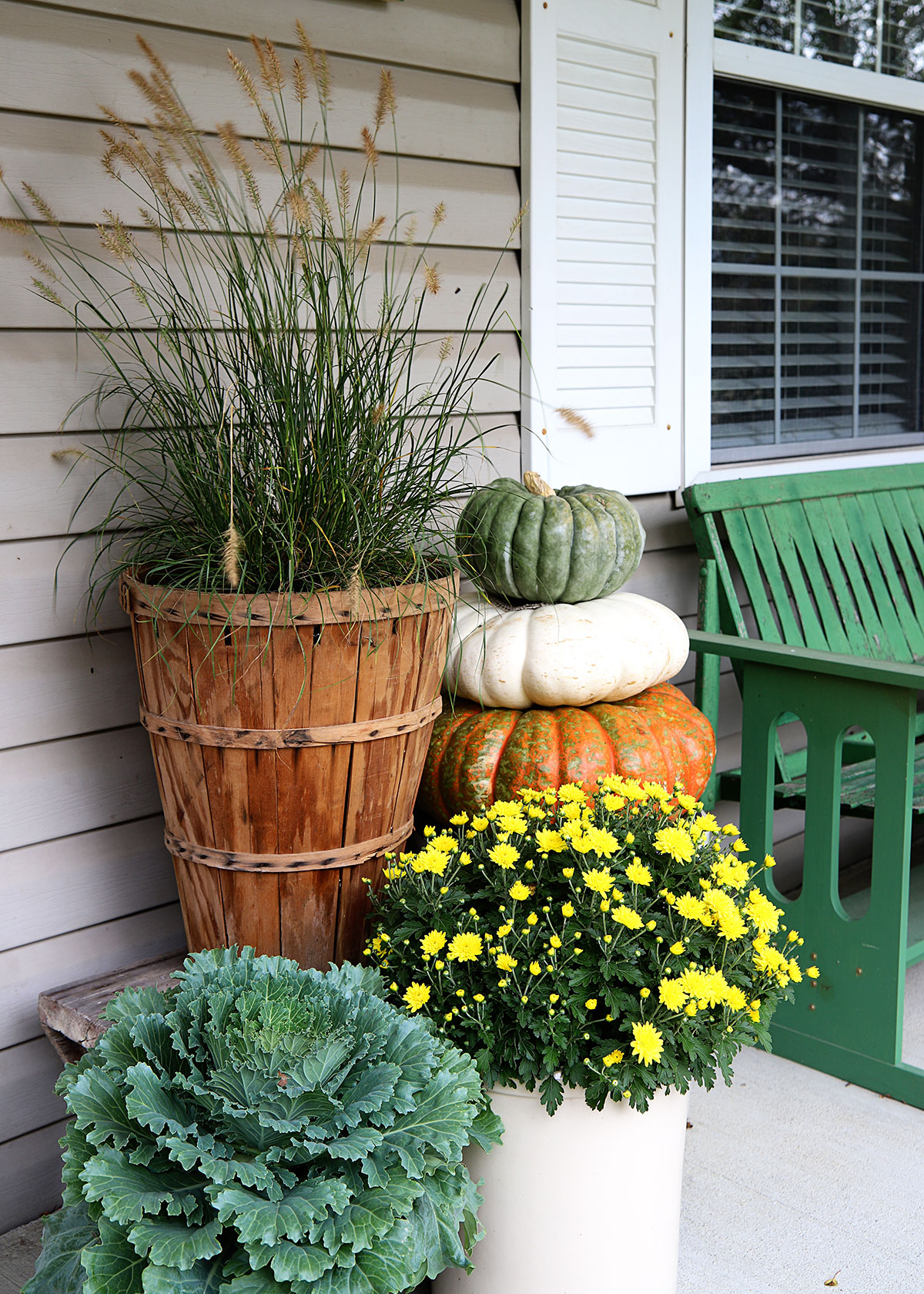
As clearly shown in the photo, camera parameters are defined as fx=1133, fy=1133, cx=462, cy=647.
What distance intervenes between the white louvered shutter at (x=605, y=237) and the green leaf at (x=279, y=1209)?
61.8 inches

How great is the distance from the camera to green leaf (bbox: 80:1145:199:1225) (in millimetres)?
1181

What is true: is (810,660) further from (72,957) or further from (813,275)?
(813,275)

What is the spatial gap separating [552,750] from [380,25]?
1347mm

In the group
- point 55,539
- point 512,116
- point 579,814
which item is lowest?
point 579,814

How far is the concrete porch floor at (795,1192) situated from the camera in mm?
1695

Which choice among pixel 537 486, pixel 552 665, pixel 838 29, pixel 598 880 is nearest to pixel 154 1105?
pixel 598 880

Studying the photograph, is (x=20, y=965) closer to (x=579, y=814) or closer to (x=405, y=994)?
(x=405, y=994)

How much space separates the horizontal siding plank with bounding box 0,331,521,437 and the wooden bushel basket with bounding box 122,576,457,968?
0.33 metres

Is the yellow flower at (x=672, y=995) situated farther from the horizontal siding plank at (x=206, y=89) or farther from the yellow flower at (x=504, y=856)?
the horizontal siding plank at (x=206, y=89)

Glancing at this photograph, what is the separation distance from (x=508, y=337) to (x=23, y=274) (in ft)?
3.30

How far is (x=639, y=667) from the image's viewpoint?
2014mm

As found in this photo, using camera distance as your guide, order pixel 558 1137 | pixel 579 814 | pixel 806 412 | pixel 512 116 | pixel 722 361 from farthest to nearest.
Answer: pixel 806 412
pixel 722 361
pixel 512 116
pixel 579 814
pixel 558 1137

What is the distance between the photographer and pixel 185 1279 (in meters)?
1.18

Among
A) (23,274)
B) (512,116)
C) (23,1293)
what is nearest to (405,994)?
(23,1293)
